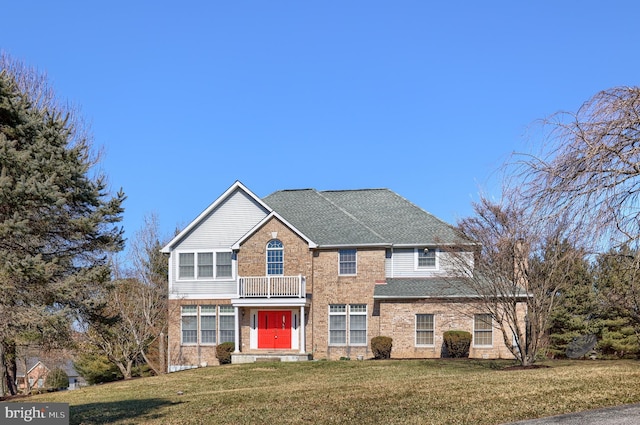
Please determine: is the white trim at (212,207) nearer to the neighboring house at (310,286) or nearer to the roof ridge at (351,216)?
the neighboring house at (310,286)

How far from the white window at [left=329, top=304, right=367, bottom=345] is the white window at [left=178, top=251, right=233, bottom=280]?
579cm

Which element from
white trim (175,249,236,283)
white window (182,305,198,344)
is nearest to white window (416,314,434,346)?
white trim (175,249,236,283)

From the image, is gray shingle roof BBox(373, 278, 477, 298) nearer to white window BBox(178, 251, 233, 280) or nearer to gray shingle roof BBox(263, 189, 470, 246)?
gray shingle roof BBox(263, 189, 470, 246)

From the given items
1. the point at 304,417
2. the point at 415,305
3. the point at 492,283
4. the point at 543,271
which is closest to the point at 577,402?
the point at 304,417

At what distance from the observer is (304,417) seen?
13586 mm

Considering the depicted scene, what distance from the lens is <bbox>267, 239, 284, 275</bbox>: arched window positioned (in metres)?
34.1

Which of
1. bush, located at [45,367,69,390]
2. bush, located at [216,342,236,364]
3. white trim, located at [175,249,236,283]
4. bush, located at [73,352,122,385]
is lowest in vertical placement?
bush, located at [45,367,69,390]

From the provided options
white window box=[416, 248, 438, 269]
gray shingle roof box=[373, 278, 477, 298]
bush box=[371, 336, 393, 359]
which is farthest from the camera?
white window box=[416, 248, 438, 269]

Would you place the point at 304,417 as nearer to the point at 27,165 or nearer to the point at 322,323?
the point at 27,165

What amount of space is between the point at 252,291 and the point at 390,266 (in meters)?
6.83

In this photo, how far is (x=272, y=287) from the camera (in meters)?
33.1

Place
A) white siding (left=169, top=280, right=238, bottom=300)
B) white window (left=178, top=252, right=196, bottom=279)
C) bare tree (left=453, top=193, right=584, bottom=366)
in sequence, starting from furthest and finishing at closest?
1. white window (left=178, top=252, right=196, bottom=279)
2. white siding (left=169, top=280, right=238, bottom=300)
3. bare tree (left=453, top=193, right=584, bottom=366)

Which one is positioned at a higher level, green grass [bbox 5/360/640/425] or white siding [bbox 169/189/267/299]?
white siding [bbox 169/189/267/299]

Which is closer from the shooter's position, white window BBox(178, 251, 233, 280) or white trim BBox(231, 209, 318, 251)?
white trim BBox(231, 209, 318, 251)
